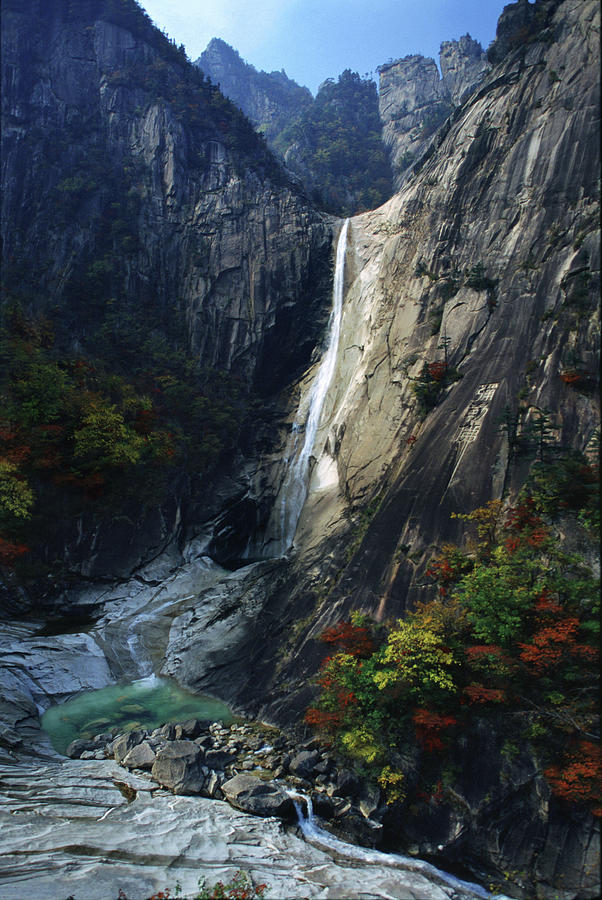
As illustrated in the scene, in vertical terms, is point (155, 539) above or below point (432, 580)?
below

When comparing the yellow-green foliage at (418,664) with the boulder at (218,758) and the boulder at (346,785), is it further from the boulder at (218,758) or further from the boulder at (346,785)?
the boulder at (218,758)

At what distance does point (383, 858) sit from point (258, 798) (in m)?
2.61

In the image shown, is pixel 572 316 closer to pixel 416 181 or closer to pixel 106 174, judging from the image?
pixel 416 181

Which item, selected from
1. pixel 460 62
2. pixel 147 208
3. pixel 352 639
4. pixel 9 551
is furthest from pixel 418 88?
pixel 352 639

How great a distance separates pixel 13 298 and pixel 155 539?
60.8 feet

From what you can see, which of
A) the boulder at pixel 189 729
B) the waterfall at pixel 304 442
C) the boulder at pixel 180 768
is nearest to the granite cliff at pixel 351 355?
the waterfall at pixel 304 442

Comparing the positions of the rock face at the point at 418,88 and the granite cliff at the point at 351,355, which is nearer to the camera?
the granite cliff at the point at 351,355

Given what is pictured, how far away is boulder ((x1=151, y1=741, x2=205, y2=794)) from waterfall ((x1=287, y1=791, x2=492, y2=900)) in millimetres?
2438

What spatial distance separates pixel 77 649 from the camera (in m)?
17.6

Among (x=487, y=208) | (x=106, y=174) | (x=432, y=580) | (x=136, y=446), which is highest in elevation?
(x=106, y=174)

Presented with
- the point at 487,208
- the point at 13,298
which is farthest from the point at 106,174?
the point at 487,208

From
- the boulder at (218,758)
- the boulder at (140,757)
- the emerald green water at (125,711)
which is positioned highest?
the boulder at (218,758)

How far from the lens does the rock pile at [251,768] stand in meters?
9.96

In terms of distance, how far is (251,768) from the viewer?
1174 cm
